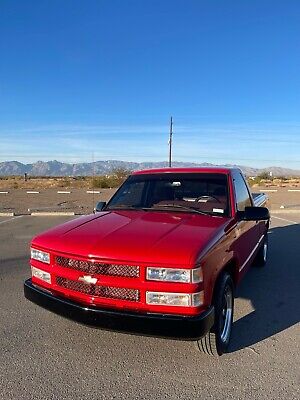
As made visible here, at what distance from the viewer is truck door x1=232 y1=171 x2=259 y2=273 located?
4.35 meters

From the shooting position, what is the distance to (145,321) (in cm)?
299

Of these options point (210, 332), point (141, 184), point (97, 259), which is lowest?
point (210, 332)

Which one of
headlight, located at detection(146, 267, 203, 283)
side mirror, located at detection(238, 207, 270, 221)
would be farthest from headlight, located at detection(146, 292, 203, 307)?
side mirror, located at detection(238, 207, 270, 221)

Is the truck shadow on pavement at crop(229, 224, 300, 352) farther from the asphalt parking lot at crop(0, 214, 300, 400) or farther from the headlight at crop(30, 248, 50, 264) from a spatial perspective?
the headlight at crop(30, 248, 50, 264)

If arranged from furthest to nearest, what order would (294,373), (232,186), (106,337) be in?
(232,186) → (106,337) → (294,373)

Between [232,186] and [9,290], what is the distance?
3.50 m

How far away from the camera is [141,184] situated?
198 inches

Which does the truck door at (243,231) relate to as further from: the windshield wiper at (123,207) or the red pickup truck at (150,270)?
the windshield wiper at (123,207)

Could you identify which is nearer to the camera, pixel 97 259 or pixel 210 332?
pixel 97 259

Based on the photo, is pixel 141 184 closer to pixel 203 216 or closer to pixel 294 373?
pixel 203 216

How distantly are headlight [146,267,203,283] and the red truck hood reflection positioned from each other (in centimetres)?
7

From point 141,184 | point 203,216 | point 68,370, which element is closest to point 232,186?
point 203,216

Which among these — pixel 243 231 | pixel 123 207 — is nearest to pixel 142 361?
pixel 123 207

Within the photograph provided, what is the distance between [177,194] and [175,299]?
76.8 inches
